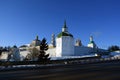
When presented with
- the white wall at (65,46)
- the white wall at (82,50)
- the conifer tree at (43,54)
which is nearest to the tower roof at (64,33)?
the white wall at (65,46)

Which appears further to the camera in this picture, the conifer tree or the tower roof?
the tower roof

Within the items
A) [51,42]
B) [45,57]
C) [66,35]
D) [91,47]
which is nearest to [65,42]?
[66,35]

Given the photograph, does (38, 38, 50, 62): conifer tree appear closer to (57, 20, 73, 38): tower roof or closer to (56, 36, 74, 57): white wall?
(56, 36, 74, 57): white wall

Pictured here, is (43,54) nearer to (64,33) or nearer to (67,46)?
(67,46)

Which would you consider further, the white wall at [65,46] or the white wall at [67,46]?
the white wall at [67,46]

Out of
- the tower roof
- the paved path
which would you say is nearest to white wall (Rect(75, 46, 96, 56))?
the tower roof

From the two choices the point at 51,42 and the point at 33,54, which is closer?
the point at 33,54

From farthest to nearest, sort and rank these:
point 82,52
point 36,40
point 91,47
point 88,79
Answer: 1. point 36,40
2. point 91,47
3. point 82,52
4. point 88,79

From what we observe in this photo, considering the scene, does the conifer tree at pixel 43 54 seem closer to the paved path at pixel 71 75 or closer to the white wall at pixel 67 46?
the white wall at pixel 67 46

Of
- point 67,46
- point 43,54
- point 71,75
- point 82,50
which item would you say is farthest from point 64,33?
point 71,75

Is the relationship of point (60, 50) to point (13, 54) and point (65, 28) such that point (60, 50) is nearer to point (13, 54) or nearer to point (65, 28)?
point (65, 28)

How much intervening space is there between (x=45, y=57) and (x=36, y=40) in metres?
83.3

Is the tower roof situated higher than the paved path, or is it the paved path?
the tower roof

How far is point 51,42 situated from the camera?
15438 centimetres
